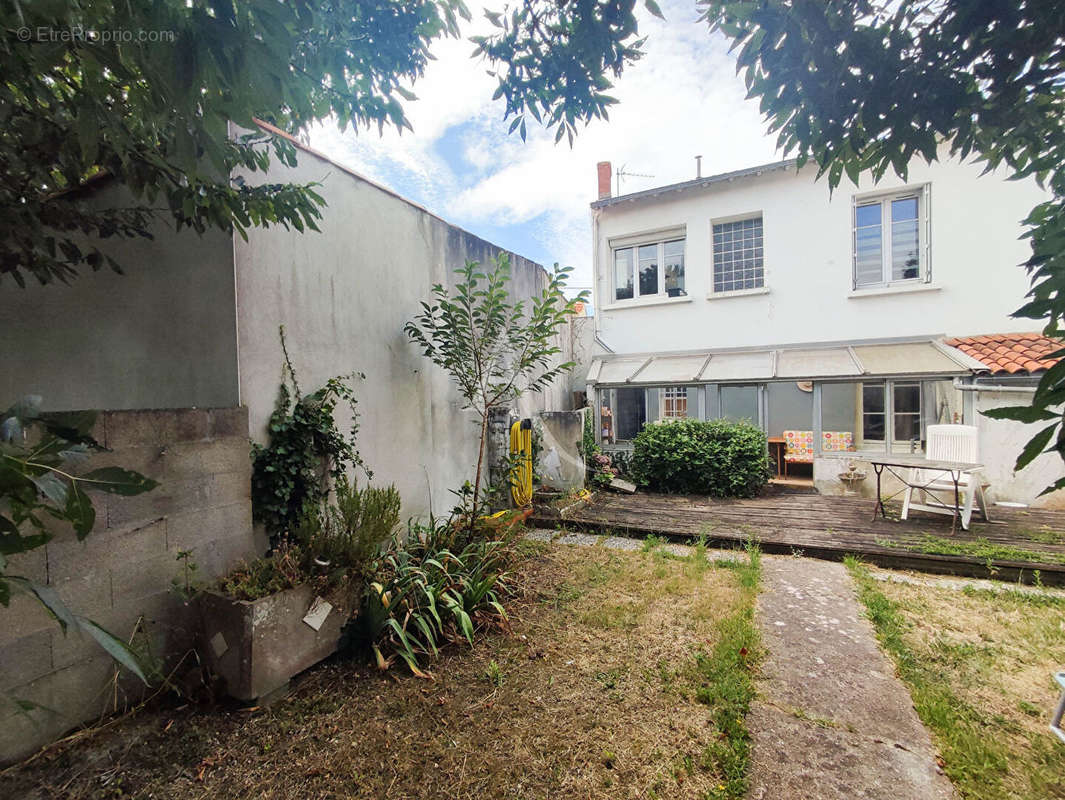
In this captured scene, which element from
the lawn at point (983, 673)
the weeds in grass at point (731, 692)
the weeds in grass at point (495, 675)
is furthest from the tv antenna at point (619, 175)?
the weeds in grass at point (495, 675)

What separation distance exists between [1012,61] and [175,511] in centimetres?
500

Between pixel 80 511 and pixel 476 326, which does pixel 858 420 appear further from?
pixel 80 511

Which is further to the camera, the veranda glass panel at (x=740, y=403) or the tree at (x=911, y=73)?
the veranda glass panel at (x=740, y=403)

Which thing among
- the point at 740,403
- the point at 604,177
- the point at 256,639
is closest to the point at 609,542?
the point at 256,639

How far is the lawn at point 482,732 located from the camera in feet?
7.33

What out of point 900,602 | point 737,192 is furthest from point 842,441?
point 900,602

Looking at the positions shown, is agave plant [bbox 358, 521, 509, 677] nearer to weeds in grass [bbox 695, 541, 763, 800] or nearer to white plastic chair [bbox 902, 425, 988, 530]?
weeds in grass [bbox 695, 541, 763, 800]

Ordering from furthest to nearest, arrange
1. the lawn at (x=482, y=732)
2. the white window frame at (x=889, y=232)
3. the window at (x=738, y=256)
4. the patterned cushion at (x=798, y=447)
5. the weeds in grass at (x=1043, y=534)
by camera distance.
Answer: the patterned cushion at (x=798, y=447) < the window at (x=738, y=256) < the white window frame at (x=889, y=232) < the weeds in grass at (x=1043, y=534) < the lawn at (x=482, y=732)

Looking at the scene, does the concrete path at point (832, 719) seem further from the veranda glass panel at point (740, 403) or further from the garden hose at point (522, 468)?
the veranda glass panel at point (740, 403)

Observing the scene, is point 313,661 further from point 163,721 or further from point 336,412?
point 336,412

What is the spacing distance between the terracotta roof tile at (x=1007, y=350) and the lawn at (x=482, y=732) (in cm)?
786

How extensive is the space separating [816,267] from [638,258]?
396cm

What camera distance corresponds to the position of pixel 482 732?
2621 mm

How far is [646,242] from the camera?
11.7 m
